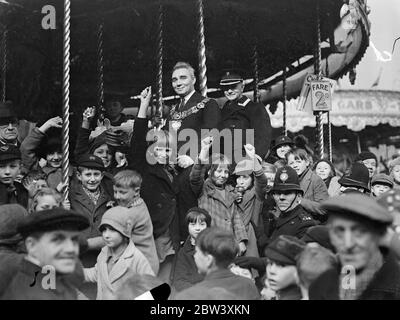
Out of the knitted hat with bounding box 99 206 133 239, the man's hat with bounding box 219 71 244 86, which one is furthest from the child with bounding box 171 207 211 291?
the man's hat with bounding box 219 71 244 86

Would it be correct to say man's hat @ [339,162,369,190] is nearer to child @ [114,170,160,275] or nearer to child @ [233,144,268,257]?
child @ [233,144,268,257]

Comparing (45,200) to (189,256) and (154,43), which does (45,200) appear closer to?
(189,256)

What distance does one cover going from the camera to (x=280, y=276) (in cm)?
449

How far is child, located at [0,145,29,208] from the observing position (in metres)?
5.22

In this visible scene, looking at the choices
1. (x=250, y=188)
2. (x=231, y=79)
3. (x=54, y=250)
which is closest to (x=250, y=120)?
(x=231, y=79)

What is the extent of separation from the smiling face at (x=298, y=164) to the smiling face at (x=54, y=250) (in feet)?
6.45

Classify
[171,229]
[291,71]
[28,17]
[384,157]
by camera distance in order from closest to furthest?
[171,229] < [28,17] < [291,71] < [384,157]

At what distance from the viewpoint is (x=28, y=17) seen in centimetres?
638

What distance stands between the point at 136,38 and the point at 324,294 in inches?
167

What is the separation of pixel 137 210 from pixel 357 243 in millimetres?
1519

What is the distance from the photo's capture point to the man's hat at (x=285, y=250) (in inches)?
176

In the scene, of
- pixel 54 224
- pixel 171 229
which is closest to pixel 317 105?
pixel 171 229

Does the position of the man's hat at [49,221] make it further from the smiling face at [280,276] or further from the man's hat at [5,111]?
the man's hat at [5,111]

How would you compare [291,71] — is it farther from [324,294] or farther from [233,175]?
[324,294]
